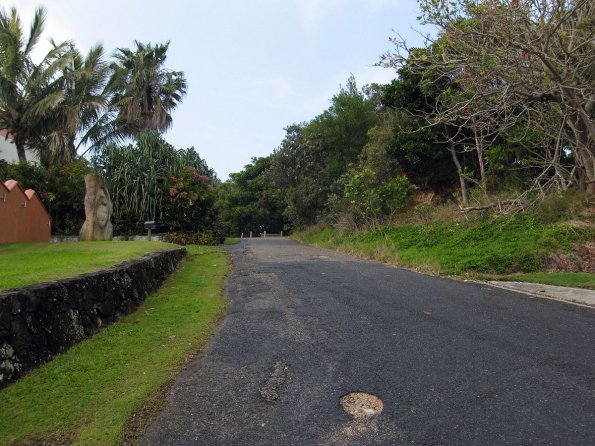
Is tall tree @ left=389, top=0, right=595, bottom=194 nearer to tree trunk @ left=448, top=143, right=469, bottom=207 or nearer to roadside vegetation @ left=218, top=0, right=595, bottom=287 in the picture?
roadside vegetation @ left=218, top=0, right=595, bottom=287

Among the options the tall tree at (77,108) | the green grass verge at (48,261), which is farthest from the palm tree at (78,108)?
the green grass verge at (48,261)

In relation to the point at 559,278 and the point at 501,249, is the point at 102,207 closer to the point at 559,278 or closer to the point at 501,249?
the point at 501,249

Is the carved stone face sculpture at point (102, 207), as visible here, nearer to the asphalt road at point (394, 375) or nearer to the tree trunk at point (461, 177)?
the asphalt road at point (394, 375)

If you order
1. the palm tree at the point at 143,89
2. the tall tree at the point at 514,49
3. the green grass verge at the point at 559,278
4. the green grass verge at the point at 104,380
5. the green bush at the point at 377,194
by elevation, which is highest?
the palm tree at the point at 143,89

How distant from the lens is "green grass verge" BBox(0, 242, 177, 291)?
19.0 ft

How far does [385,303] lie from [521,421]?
4.29 meters

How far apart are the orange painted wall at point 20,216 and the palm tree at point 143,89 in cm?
921

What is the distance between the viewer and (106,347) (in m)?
5.36

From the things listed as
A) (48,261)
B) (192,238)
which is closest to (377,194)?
(192,238)

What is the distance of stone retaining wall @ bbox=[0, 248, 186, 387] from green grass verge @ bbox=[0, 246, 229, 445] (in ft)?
0.46

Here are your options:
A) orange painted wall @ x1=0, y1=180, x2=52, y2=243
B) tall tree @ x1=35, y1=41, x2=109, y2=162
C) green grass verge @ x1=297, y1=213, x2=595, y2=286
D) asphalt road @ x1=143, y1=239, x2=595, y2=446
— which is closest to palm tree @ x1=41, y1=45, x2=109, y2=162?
tall tree @ x1=35, y1=41, x2=109, y2=162

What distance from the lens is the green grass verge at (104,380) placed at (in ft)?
11.3

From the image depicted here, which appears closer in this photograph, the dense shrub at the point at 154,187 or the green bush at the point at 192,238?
the dense shrub at the point at 154,187

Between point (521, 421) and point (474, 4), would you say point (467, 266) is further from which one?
point (521, 421)
